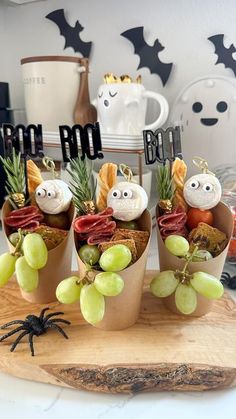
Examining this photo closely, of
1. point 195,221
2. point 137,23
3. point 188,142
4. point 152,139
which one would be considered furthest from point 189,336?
point 137,23

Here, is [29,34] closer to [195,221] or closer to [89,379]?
[195,221]

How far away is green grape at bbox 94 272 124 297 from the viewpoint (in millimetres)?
400

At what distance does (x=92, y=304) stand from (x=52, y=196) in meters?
0.16

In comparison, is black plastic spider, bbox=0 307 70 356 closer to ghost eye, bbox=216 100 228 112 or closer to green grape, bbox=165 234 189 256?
green grape, bbox=165 234 189 256

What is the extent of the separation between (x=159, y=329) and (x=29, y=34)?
88 centimetres

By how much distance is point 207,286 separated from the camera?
43cm

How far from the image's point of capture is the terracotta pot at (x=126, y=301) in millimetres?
438

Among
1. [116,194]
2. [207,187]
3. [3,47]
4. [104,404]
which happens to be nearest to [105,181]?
[116,194]

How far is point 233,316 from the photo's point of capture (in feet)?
1.61

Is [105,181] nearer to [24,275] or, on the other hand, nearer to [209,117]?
[24,275]

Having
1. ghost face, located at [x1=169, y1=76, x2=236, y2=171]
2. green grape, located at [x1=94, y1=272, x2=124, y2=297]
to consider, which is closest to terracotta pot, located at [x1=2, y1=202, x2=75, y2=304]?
green grape, located at [x1=94, y1=272, x2=124, y2=297]

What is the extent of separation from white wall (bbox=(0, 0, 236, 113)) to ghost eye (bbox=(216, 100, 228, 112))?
0.07 metres

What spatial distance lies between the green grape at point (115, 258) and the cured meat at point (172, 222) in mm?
87

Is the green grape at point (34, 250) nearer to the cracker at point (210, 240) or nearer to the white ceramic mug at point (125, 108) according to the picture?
the cracker at point (210, 240)
